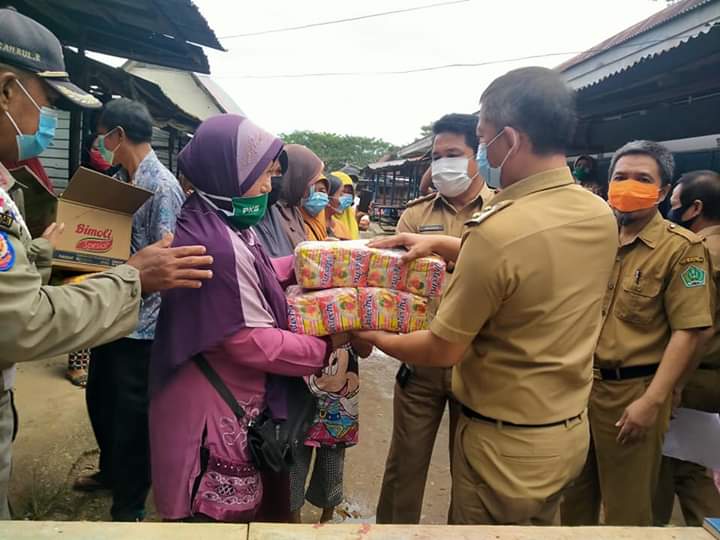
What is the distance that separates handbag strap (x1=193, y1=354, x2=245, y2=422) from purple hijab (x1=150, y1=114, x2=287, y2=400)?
2.3 inches

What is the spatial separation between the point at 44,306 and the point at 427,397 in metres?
1.78

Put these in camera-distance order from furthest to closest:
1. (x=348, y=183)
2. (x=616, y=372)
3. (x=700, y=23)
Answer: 1. (x=348, y=183)
2. (x=700, y=23)
3. (x=616, y=372)

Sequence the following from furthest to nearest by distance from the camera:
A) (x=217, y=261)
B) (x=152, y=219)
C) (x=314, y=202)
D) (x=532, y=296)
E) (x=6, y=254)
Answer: (x=314, y=202) → (x=152, y=219) → (x=217, y=261) → (x=532, y=296) → (x=6, y=254)

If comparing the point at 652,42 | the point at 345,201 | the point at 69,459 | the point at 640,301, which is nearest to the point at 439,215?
the point at 640,301

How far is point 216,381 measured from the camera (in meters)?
1.67

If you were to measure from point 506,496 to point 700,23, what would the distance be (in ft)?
14.3

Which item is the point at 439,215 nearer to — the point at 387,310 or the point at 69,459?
the point at 387,310

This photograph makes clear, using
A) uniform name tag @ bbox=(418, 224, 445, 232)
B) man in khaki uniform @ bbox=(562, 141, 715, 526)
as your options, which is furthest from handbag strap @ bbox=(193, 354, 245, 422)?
man in khaki uniform @ bbox=(562, 141, 715, 526)

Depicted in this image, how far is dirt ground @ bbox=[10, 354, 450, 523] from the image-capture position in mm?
2852

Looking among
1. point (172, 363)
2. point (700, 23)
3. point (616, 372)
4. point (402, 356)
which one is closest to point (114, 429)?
point (172, 363)

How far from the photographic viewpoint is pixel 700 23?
4133 mm

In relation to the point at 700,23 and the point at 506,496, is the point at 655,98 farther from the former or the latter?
the point at 506,496

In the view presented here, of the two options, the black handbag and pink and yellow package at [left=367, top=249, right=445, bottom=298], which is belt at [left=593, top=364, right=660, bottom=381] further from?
the black handbag

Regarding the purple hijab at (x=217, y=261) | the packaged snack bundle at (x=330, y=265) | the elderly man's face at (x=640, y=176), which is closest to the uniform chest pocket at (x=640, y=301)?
the elderly man's face at (x=640, y=176)
